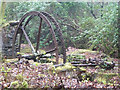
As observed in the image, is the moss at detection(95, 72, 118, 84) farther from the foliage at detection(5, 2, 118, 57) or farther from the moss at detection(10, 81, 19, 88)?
the foliage at detection(5, 2, 118, 57)

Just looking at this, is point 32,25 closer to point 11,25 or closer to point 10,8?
point 10,8

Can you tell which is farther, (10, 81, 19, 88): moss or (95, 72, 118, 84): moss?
(95, 72, 118, 84): moss

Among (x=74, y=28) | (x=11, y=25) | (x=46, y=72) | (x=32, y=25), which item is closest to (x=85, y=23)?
(x=74, y=28)

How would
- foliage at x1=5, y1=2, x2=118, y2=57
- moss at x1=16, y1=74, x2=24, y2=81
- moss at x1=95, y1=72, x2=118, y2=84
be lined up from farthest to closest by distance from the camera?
foliage at x1=5, y1=2, x2=118, y2=57
moss at x1=95, y1=72, x2=118, y2=84
moss at x1=16, y1=74, x2=24, y2=81

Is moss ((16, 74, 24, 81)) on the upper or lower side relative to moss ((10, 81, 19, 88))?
upper

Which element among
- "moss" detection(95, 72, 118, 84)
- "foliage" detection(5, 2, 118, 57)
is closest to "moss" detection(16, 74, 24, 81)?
"moss" detection(95, 72, 118, 84)

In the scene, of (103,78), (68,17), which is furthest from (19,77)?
(68,17)

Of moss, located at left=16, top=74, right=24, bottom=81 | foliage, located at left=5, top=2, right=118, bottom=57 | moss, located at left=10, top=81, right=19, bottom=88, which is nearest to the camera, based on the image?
moss, located at left=10, top=81, right=19, bottom=88

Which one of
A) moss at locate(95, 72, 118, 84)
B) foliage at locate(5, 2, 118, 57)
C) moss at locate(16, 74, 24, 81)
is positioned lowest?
moss at locate(95, 72, 118, 84)

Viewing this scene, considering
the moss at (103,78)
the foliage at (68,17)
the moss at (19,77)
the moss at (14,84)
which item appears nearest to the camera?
the moss at (14,84)

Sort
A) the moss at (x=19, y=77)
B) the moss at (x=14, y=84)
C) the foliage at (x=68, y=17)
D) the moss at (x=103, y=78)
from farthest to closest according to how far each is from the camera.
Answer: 1. the foliage at (x=68, y=17)
2. the moss at (x=103, y=78)
3. the moss at (x=19, y=77)
4. the moss at (x=14, y=84)

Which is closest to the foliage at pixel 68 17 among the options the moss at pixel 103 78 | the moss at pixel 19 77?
the moss at pixel 103 78

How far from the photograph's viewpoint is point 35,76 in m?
2.04

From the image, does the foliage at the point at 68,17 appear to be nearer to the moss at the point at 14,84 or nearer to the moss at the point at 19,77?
the moss at the point at 19,77
